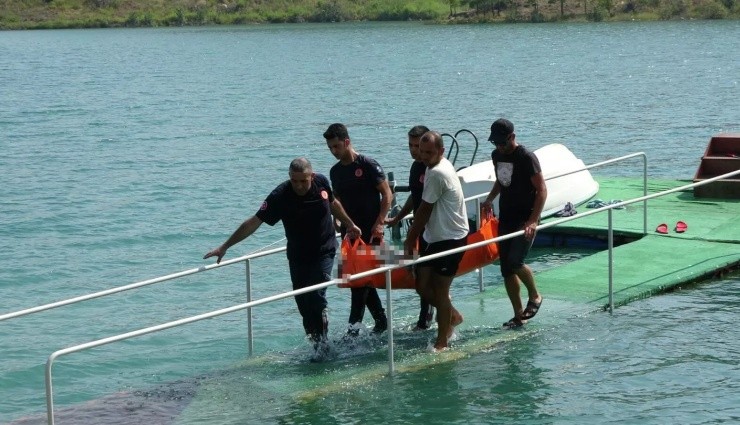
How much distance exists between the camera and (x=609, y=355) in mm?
10156

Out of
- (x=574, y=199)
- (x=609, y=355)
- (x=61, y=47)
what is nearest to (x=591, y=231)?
(x=574, y=199)

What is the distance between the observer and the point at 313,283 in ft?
31.5

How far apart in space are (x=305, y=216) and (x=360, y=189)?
75 cm

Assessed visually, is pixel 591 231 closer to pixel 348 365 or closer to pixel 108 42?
pixel 348 365

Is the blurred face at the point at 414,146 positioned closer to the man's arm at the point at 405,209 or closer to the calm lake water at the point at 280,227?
the man's arm at the point at 405,209

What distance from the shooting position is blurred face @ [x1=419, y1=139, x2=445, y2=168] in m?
9.22

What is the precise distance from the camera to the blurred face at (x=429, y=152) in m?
9.22

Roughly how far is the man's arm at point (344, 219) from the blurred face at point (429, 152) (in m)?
0.84

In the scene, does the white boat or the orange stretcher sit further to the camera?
the white boat

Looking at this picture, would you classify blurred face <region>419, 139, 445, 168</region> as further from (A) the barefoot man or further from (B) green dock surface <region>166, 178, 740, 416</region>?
(B) green dock surface <region>166, 178, 740, 416</region>

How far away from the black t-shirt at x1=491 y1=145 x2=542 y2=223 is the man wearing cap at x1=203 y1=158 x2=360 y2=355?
4.45ft

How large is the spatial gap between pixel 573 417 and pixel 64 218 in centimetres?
1579

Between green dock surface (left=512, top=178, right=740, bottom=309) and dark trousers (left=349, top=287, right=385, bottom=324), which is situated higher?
dark trousers (left=349, top=287, right=385, bottom=324)

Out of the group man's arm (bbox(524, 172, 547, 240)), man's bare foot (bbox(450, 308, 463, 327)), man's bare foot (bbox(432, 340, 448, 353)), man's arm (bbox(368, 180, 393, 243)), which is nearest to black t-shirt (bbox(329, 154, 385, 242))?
man's arm (bbox(368, 180, 393, 243))
